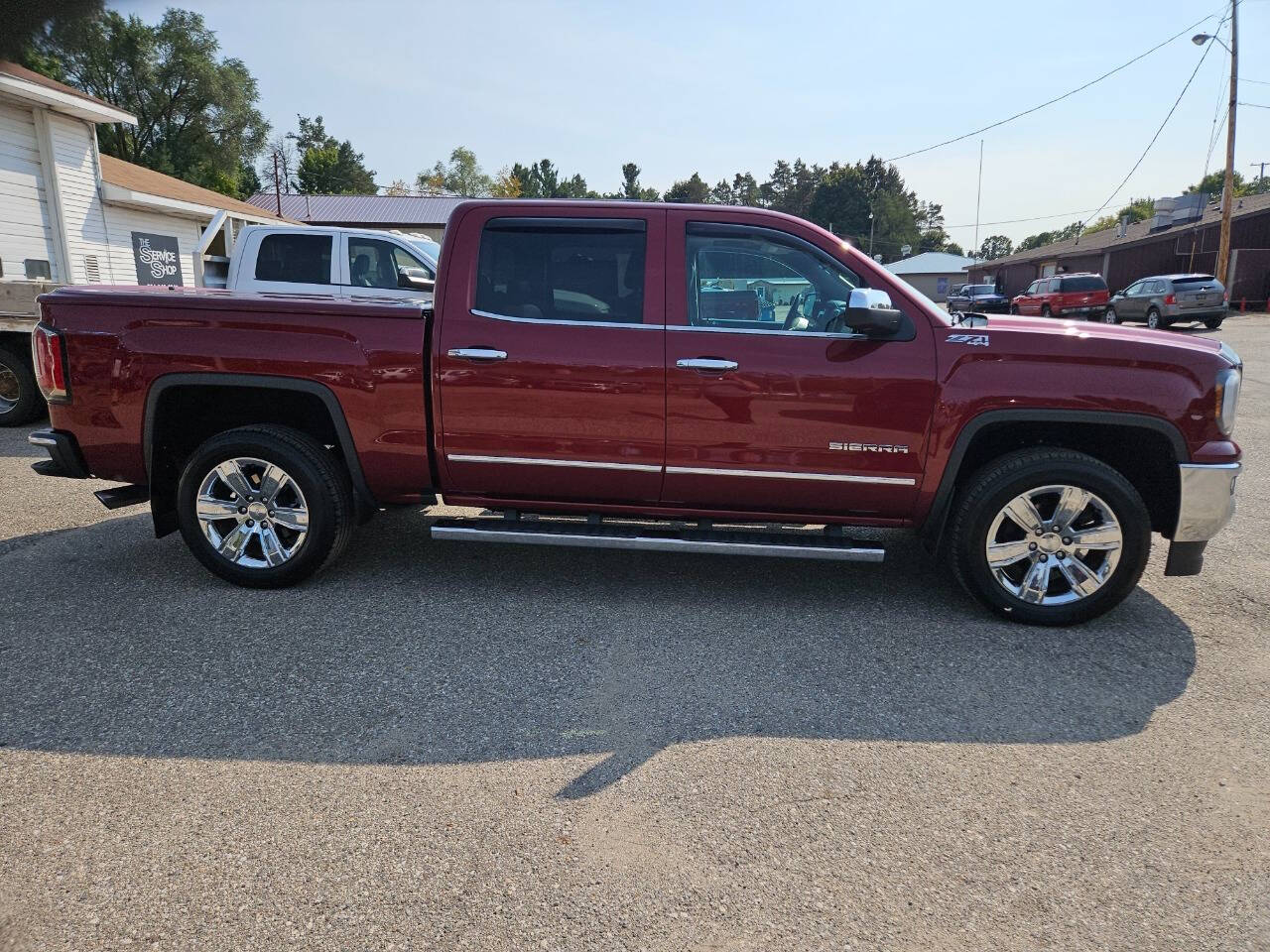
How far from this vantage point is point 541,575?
485cm

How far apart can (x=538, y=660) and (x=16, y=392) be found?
8.85 meters

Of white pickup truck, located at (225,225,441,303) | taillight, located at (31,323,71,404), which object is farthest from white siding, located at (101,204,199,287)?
taillight, located at (31,323,71,404)

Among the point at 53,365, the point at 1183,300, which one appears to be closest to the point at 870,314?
the point at 53,365

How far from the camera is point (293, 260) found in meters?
9.57

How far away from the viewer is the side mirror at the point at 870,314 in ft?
12.7

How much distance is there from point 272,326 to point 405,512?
6.92 feet

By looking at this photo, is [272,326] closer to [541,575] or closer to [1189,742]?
[541,575]

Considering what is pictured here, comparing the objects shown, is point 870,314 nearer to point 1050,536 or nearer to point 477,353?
point 1050,536

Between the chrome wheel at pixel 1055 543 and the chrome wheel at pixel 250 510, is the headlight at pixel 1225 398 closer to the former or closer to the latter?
the chrome wheel at pixel 1055 543

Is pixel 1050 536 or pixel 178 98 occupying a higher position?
pixel 178 98

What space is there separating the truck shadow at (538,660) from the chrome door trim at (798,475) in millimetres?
717

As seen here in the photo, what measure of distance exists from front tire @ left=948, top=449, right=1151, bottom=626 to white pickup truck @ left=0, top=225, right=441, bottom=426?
6845mm

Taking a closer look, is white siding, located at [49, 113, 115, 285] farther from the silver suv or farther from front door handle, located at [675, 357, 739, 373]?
the silver suv

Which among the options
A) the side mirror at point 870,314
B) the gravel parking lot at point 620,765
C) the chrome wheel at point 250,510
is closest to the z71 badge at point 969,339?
the side mirror at point 870,314
